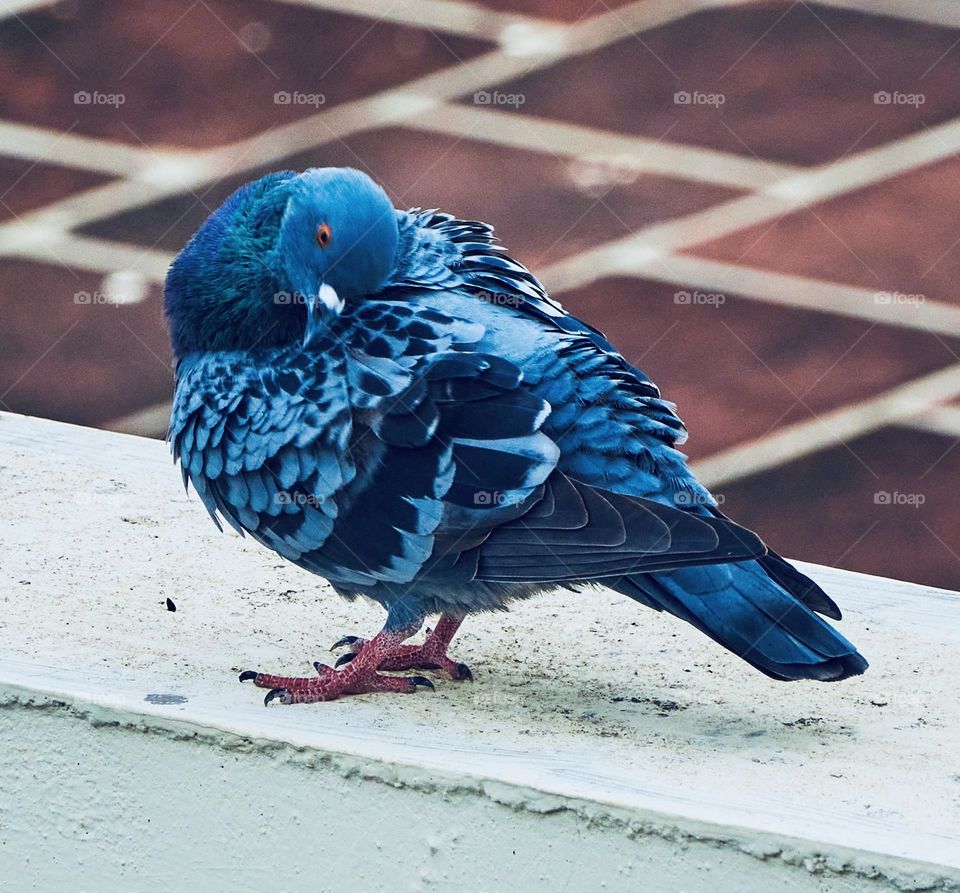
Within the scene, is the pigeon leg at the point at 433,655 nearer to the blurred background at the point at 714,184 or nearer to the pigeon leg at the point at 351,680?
the pigeon leg at the point at 351,680

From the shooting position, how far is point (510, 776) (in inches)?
106

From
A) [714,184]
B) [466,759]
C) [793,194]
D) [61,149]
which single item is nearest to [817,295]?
[793,194]

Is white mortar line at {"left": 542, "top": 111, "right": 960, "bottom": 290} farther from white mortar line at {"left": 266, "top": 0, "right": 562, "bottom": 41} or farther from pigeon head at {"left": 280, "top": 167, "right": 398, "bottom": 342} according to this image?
pigeon head at {"left": 280, "top": 167, "right": 398, "bottom": 342}

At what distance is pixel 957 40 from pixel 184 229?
2931mm

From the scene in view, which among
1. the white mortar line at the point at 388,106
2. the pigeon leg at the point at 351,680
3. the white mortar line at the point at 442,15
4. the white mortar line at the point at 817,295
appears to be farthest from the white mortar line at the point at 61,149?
the pigeon leg at the point at 351,680

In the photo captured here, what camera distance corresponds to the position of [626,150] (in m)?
6.15

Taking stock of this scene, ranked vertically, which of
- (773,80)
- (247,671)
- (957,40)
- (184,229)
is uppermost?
(957,40)

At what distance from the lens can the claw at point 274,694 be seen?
3033 mm

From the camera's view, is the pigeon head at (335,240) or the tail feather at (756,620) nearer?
the tail feather at (756,620)

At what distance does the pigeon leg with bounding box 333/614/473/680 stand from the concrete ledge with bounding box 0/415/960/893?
0.07 metres

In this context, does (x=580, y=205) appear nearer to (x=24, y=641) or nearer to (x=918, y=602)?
(x=918, y=602)

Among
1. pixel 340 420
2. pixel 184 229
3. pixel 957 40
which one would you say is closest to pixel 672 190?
pixel 957 40

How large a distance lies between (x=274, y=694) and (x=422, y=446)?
20.3 inches

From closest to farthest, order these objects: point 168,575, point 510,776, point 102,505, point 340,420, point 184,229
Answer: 1. point 510,776
2. point 340,420
3. point 168,575
4. point 102,505
5. point 184,229
